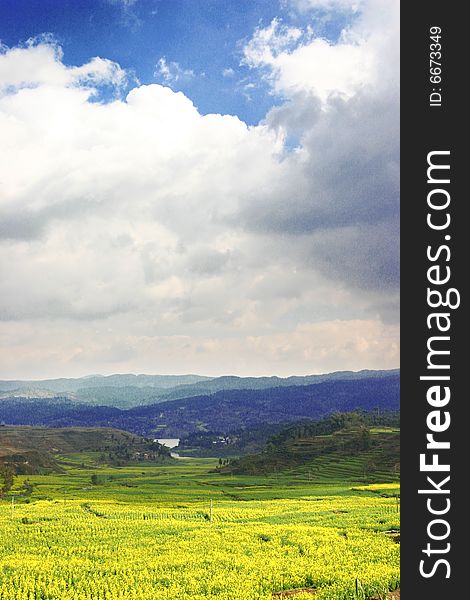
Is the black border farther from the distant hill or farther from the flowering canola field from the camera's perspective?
the distant hill

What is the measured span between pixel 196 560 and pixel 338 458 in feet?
463

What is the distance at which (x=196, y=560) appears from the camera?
26.4 m

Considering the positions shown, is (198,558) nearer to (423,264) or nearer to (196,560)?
(196,560)

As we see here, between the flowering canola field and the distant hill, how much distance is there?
297ft

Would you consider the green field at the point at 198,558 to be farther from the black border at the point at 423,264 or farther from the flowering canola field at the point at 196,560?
the black border at the point at 423,264

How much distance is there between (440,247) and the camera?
10703mm

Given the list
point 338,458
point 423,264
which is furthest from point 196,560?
point 338,458

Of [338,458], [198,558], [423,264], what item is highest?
[423,264]

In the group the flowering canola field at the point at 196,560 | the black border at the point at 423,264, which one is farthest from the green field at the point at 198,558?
the black border at the point at 423,264

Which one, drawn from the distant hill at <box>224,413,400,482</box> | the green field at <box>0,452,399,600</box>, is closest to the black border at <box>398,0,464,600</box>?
the green field at <box>0,452,399,600</box>

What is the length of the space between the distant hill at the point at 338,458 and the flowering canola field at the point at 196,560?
90.7 meters

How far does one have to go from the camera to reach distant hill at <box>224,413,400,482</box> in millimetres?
133750

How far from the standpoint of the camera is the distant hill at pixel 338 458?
133750mm

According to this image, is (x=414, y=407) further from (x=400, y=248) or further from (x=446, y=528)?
(x=400, y=248)
